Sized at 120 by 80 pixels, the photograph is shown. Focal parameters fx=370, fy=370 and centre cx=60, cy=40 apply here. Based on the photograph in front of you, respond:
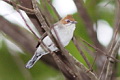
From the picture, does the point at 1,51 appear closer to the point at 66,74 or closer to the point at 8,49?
the point at 8,49

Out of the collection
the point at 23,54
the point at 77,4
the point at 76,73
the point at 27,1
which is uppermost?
the point at 27,1

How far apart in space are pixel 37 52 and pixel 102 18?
→ 80 cm

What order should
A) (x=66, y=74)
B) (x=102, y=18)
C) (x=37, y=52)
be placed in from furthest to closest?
(x=102, y=18) → (x=37, y=52) → (x=66, y=74)

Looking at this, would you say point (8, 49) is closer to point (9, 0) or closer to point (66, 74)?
point (66, 74)

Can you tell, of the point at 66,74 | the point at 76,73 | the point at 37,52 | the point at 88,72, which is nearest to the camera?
the point at 76,73

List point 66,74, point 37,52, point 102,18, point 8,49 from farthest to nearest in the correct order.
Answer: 1. point 102,18
2. point 8,49
3. point 37,52
4. point 66,74

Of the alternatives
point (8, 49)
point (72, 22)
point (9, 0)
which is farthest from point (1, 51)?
point (9, 0)

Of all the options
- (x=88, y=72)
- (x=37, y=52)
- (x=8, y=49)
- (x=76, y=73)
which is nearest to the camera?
(x=76, y=73)

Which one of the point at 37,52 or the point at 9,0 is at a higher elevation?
the point at 9,0

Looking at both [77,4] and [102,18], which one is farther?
[102,18]

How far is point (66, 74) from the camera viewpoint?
2.26 meters

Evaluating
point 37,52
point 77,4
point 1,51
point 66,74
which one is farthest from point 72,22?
point 1,51

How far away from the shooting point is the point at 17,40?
8.61 feet

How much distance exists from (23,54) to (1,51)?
177mm
